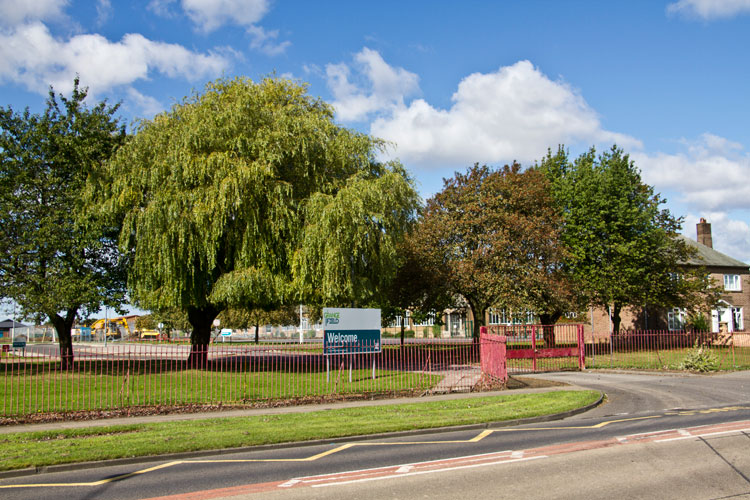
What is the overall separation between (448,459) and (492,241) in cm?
2290

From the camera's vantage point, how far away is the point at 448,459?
9.26 meters

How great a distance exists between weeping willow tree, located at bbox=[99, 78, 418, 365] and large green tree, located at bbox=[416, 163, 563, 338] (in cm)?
709

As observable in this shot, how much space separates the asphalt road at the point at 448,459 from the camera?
7.59 metres

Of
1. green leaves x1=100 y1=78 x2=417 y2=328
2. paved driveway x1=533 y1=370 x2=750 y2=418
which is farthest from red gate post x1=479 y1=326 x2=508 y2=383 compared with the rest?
green leaves x1=100 y1=78 x2=417 y2=328

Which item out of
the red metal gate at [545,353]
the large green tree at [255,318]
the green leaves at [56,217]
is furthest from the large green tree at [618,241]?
the large green tree at [255,318]

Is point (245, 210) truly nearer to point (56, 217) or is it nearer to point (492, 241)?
point (56, 217)

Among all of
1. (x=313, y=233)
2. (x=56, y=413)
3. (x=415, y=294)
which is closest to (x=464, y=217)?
(x=415, y=294)

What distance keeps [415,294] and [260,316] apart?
38.5 m

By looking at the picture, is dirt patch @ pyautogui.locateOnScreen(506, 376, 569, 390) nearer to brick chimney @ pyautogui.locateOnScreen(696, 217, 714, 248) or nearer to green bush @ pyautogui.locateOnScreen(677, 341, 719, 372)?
green bush @ pyautogui.locateOnScreen(677, 341, 719, 372)

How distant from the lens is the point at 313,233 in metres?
22.4

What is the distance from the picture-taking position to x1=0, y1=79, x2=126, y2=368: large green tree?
75.3ft

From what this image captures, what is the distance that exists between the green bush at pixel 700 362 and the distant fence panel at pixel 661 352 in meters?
0.11

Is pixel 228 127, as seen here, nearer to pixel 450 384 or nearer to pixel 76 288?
pixel 76 288

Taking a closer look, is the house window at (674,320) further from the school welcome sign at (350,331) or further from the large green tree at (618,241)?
the school welcome sign at (350,331)
